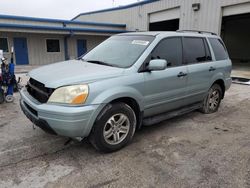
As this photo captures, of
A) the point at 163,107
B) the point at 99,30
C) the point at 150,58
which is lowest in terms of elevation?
the point at 163,107

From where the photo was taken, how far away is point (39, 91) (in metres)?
3.05

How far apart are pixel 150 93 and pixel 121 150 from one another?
3.31 ft

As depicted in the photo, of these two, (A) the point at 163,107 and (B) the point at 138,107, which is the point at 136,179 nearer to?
(B) the point at 138,107

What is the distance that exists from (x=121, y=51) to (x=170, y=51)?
0.89 m

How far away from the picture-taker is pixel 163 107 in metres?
3.83

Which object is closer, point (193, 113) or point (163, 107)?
point (163, 107)

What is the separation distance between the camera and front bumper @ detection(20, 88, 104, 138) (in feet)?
8.79

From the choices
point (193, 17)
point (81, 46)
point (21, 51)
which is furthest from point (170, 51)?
point (81, 46)

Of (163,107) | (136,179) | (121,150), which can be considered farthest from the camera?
(163,107)

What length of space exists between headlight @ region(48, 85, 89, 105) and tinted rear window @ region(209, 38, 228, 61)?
11.2ft

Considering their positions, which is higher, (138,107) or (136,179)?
(138,107)

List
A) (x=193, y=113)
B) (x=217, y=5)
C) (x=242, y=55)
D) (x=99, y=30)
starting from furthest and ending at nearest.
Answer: (x=242, y=55), (x=99, y=30), (x=217, y=5), (x=193, y=113)

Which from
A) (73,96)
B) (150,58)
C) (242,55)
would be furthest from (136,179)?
(242,55)

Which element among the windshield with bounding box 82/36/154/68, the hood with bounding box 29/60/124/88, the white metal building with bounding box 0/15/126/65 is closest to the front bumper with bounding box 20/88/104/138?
the hood with bounding box 29/60/124/88
